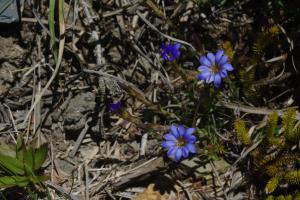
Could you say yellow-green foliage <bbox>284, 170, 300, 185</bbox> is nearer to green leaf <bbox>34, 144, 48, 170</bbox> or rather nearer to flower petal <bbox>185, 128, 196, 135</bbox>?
flower petal <bbox>185, 128, 196, 135</bbox>

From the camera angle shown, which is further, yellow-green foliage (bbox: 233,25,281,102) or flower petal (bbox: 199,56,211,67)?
yellow-green foliage (bbox: 233,25,281,102)

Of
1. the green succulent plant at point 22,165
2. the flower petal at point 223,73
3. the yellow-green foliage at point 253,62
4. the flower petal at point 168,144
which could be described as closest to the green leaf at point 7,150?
the green succulent plant at point 22,165

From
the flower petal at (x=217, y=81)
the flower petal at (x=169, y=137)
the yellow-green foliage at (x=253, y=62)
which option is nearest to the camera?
the flower petal at (x=217, y=81)

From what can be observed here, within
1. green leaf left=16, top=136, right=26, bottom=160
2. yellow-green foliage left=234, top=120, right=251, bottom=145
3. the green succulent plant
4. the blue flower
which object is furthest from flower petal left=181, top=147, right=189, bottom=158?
green leaf left=16, top=136, right=26, bottom=160

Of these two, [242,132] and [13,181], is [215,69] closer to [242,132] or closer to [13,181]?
[242,132]

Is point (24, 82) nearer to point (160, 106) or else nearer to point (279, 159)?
point (160, 106)

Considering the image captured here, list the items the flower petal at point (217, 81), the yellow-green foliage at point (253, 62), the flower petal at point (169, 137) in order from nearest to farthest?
the flower petal at point (217, 81) → the flower petal at point (169, 137) → the yellow-green foliage at point (253, 62)

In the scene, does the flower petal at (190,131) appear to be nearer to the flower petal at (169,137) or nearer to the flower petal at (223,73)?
the flower petal at (169,137)
